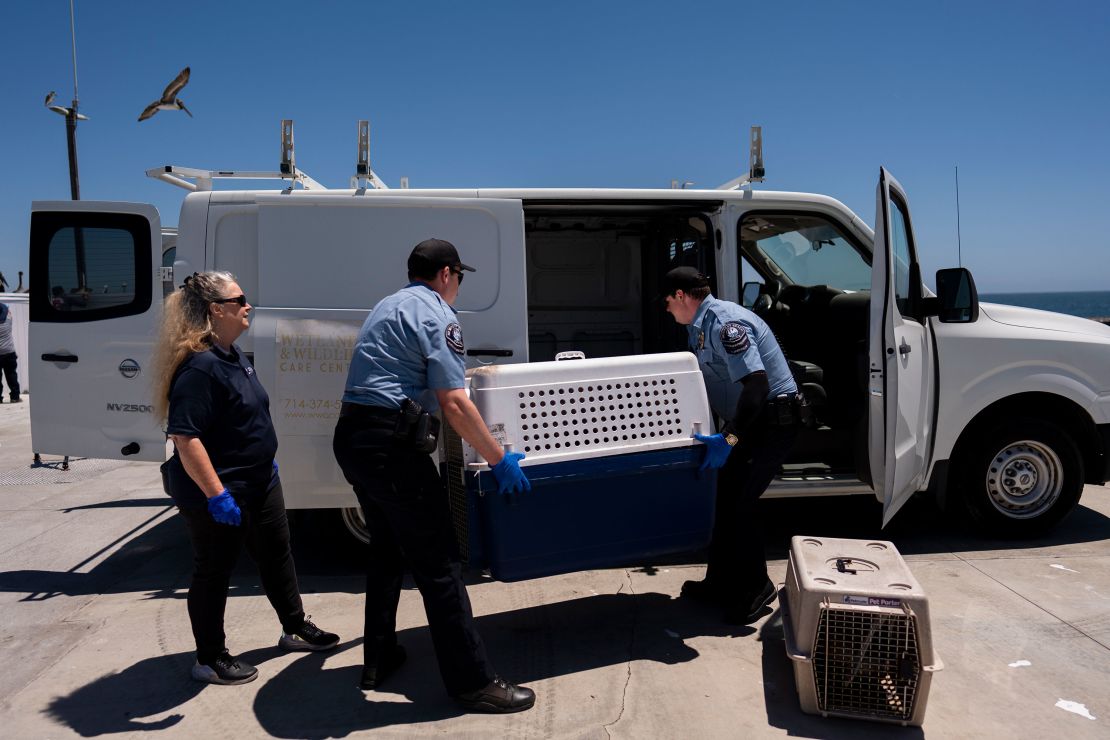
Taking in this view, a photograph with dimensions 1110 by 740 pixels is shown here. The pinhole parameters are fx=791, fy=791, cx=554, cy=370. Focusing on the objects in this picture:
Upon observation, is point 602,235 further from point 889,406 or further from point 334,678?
point 334,678

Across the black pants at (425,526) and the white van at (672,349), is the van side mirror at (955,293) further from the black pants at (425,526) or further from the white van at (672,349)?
the black pants at (425,526)

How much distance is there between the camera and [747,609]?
371 cm

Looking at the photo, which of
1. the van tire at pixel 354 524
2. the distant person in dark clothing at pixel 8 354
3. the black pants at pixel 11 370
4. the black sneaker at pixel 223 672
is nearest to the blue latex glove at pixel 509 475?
the black sneaker at pixel 223 672

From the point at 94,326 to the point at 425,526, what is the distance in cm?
273

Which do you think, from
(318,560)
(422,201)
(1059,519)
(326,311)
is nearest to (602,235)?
(422,201)

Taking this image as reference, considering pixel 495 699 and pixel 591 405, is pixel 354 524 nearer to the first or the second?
pixel 495 699

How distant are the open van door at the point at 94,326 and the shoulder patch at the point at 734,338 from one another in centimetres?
309

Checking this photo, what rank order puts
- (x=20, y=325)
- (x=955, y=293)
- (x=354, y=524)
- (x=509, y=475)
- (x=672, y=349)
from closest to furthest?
(x=509, y=475), (x=354, y=524), (x=955, y=293), (x=672, y=349), (x=20, y=325)

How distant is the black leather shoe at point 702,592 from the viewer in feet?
13.0

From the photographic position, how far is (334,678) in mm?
3273

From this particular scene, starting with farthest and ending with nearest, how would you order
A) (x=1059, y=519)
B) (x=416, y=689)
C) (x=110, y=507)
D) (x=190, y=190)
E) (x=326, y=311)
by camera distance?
(x=110, y=507) < (x=1059, y=519) < (x=190, y=190) < (x=326, y=311) < (x=416, y=689)

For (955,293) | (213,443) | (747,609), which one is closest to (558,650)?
(747,609)

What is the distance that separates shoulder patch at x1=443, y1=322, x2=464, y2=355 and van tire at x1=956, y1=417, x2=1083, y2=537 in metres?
3.37

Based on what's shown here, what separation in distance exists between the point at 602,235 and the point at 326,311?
285 centimetres
